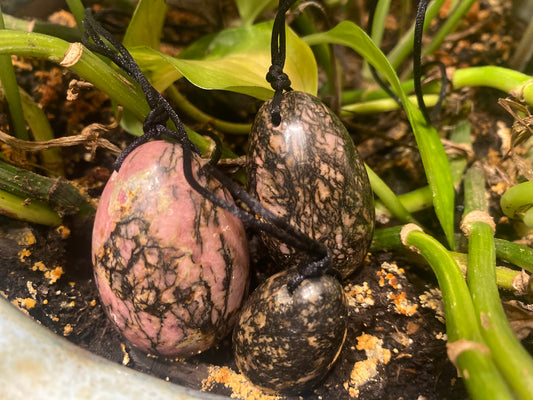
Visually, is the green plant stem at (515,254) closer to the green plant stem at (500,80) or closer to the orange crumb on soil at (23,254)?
the green plant stem at (500,80)

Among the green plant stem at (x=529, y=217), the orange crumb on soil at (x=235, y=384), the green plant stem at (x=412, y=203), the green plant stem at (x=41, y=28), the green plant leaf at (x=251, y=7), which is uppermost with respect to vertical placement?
the green plant leaf at (x=251, y=7)

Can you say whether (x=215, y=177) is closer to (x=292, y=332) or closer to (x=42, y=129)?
(x=292, y=332)

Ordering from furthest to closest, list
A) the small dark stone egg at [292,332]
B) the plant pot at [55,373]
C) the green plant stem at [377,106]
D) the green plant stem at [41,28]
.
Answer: the green plant stem at [377,106] < the green plant stem at [41,28] < the small dark stone egg at [292,332] < the plant pot at [55,373]

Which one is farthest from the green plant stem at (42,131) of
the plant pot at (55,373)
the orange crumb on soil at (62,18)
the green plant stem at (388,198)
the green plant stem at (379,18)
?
the green plant stem at (379,18)

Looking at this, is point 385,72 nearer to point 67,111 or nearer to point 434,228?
point 434,228

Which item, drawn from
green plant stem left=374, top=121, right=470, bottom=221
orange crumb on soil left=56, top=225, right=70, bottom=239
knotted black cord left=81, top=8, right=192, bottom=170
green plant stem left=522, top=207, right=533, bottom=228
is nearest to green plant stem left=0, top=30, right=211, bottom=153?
knotted black cord left=81, top=8, right=192, bottom=170

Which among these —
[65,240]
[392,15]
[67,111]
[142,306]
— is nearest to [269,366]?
[142,306]
